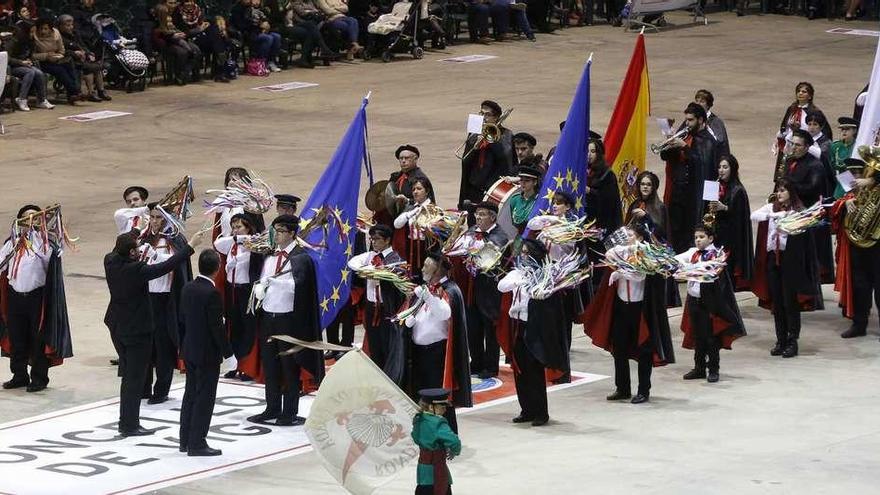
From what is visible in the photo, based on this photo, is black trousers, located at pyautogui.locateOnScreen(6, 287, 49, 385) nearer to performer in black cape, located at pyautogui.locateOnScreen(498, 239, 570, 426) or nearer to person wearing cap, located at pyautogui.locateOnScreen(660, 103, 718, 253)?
performer in black cape, located at pyautogui.locateOnScreen(498, 239, 570, 426)

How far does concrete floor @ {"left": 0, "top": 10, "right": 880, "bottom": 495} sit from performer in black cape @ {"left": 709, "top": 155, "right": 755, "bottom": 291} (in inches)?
26.8

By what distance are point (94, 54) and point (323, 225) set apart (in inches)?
568

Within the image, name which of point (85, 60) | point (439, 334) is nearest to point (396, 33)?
point (85, 60)

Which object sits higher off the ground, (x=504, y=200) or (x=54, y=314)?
(x=504, y=200)

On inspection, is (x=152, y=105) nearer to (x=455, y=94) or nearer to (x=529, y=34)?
(x=455, y=94)

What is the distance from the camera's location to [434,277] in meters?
14.4

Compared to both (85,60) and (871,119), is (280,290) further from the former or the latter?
(85,60)

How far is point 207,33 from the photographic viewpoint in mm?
30953

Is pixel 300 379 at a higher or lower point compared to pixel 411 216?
lower

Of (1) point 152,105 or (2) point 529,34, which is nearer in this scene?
(1) point 152,105

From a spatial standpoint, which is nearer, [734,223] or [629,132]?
[734,223]

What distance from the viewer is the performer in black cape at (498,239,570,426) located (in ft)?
48.9

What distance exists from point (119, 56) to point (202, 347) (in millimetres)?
16410

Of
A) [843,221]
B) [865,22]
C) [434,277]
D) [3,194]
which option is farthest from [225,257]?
[865,22]
